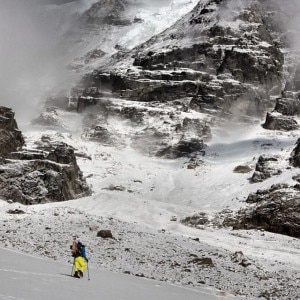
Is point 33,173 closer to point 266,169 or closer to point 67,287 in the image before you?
point 266,169

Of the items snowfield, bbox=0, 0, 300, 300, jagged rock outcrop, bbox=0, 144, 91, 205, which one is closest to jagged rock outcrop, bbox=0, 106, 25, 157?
jagged rock outcrop, bbox=0, 144, 91, 205

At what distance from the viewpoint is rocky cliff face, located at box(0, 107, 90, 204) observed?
62719mm

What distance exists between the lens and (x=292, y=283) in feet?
84.4

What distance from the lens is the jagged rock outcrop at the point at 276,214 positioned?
52906 millimetres

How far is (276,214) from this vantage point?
55.1m

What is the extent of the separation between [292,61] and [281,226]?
151m

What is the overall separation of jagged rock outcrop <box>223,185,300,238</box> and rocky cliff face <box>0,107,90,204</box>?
77.6ft

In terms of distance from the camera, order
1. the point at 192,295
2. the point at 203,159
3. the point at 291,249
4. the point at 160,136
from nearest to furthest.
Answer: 1. the point at 192,295
2. the point at 291,249
3. the point at 203,159
4. the point at 160,136

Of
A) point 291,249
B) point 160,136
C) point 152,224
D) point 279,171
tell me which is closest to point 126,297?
point 291,249

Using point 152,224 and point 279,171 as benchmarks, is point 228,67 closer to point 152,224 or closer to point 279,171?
point 279,171

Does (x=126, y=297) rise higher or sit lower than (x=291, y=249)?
higher

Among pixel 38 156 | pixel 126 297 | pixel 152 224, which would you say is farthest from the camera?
pixel 38 156

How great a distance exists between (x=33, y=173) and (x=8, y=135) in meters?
12.9

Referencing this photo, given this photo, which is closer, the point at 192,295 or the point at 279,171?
the point at 192,295
